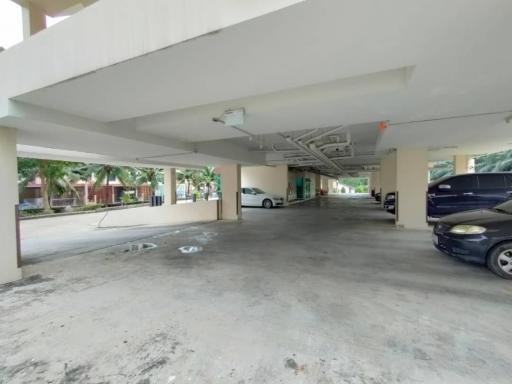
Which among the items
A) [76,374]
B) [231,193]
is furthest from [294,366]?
[231,193]

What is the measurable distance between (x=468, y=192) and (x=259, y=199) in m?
9.92

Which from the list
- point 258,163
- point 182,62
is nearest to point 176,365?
point 182,62

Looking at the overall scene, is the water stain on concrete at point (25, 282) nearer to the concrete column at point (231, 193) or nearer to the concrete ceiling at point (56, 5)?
the concrete ceiling at point (56, 5)

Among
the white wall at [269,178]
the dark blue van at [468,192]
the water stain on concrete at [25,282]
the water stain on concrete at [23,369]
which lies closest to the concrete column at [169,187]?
the white wall at [269,178]

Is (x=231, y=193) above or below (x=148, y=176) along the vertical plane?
below

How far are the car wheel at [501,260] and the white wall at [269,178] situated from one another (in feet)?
39.3

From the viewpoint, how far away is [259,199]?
15102mm

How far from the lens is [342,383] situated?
5.65ft

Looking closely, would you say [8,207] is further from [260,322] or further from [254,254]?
[260,322]

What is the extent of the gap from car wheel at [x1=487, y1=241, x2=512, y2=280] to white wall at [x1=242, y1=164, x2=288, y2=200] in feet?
39.3

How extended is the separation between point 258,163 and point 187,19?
9.87 metres

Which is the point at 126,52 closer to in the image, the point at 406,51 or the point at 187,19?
the point at 187,19

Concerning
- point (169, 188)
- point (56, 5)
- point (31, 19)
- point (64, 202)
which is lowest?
point (64, 202)

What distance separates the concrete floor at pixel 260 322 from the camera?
1.86m
